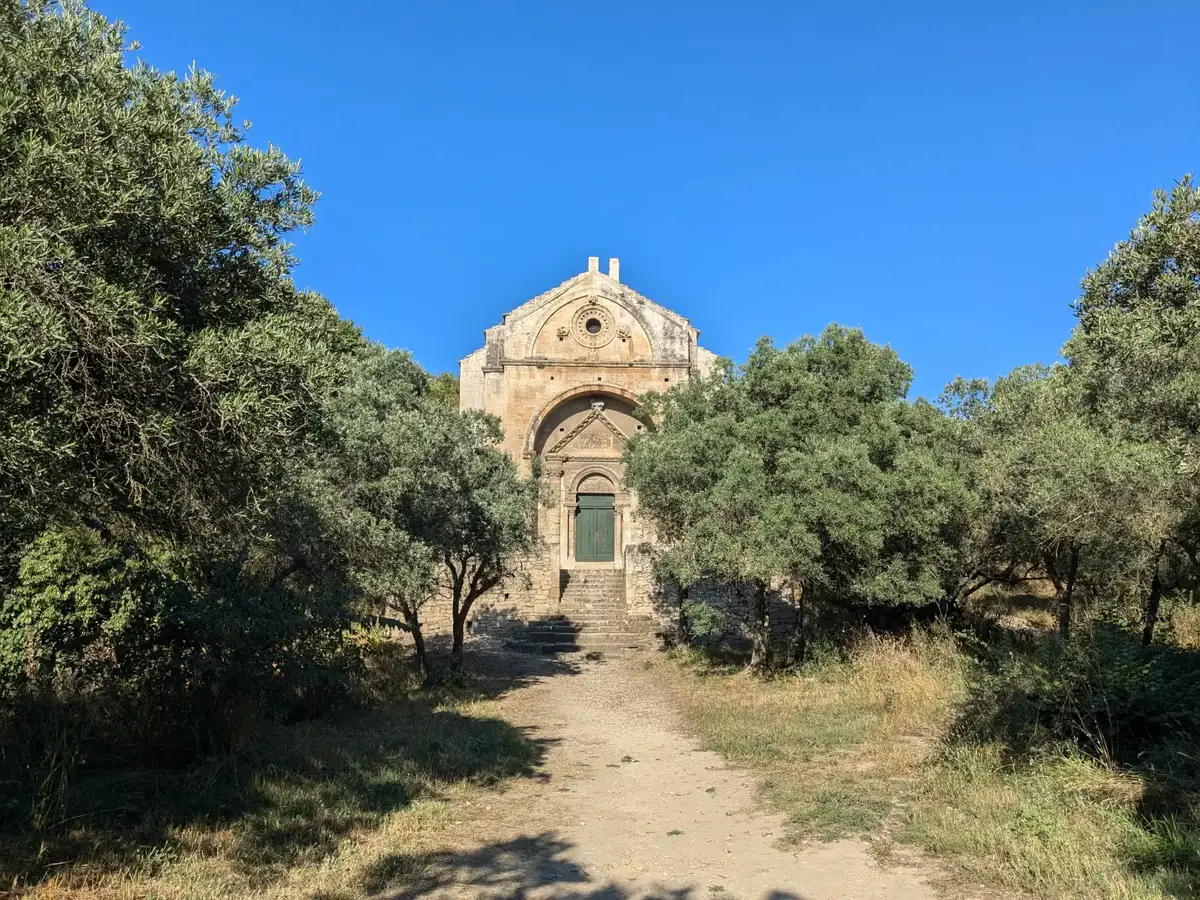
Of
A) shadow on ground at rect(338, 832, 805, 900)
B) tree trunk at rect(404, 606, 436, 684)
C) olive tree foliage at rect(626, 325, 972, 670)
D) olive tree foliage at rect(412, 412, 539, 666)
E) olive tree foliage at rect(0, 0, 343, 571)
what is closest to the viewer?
olive tree foliage at rect(0, 0, 343, 571)

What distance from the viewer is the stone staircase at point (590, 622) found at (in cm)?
2194

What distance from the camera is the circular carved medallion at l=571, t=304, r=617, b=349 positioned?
28141 millimetres

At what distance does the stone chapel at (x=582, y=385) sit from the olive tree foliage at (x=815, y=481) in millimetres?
10145

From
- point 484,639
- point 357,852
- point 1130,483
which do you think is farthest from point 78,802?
point 484,639

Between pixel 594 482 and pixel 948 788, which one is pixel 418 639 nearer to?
pixel 948 788


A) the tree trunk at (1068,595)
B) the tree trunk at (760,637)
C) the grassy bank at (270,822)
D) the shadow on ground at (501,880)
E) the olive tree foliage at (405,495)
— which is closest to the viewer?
the grassy bank at (270,822)

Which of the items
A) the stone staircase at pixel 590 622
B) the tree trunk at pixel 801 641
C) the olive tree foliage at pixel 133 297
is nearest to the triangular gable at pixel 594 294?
the stone staircase at pixel 590 622

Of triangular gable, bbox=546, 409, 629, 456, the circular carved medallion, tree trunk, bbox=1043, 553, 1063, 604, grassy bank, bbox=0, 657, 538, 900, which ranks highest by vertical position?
the circular carved medallion

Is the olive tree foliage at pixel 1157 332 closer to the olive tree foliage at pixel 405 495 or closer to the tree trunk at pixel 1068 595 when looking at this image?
the tree trunk at pixel 1068 595

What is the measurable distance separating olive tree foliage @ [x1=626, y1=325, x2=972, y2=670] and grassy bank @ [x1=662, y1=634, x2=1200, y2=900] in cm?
186

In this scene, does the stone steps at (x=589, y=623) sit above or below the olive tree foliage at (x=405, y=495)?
below

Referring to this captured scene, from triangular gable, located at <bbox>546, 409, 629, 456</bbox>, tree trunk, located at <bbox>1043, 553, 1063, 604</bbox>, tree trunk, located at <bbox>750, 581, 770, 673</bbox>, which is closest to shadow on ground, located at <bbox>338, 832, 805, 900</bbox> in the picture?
tree trunk, located at <bbox>750, 581, 770, 673</bbox>

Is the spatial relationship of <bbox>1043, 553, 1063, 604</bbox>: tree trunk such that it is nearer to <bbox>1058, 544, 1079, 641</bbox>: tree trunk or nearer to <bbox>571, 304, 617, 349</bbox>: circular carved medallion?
<bbox>1058, 544, 1079, 641</bbox>: tree trunk

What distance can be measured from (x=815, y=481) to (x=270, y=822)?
9095mm
